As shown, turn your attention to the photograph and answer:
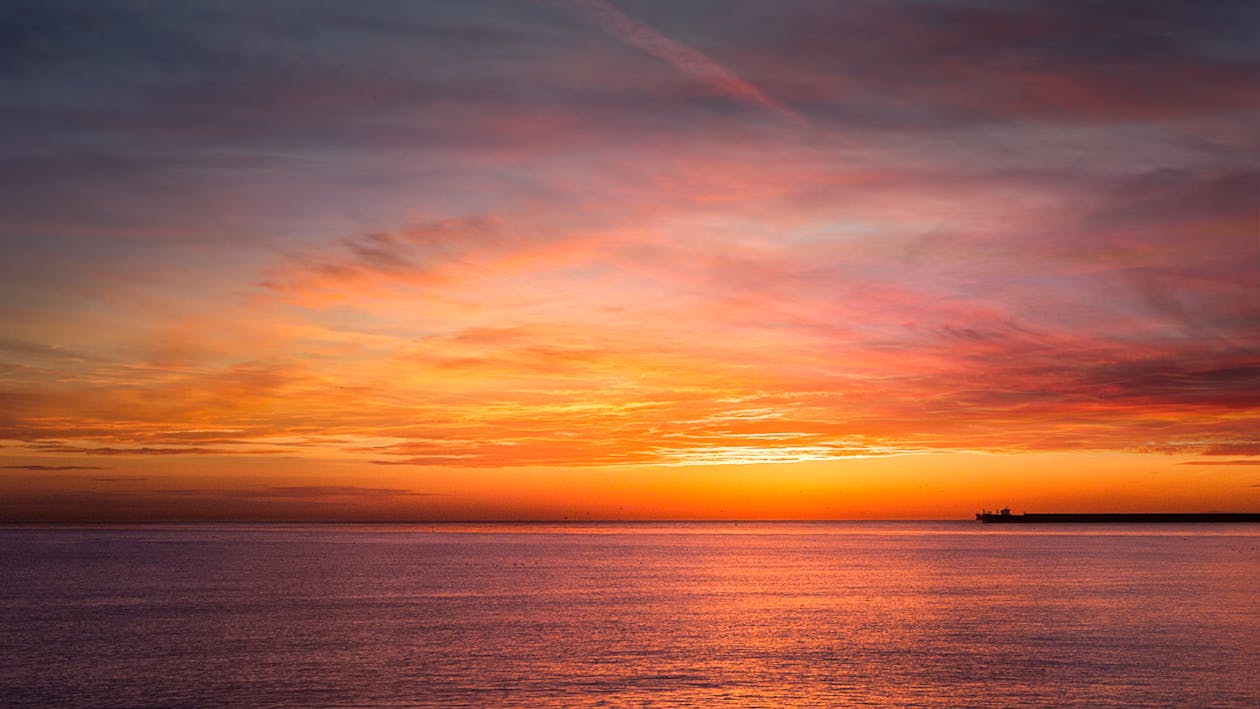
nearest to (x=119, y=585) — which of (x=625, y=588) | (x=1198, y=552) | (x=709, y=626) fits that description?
(x=625, y=588)

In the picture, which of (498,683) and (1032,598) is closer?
(498,683)

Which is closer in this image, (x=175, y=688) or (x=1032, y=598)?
(x=175, y=688)

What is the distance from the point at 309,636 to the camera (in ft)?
205

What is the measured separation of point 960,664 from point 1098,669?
6.33 meters

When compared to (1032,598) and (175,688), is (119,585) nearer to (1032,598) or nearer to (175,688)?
(175,688)

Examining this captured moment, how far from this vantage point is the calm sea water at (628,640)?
148ft

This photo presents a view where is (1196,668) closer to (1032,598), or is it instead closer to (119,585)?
(1032,598)

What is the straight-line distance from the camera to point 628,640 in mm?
61500

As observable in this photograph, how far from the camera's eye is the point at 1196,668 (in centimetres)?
5088

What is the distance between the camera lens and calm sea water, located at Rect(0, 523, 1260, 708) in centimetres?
4503

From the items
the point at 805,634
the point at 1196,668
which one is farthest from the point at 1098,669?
the point at 805,634

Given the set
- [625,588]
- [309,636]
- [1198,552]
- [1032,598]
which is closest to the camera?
[309,636]

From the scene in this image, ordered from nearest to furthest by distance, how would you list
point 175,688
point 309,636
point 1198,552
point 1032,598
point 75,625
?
point 175,688, point 309,636, point 75,625, point 1032,598, point 1198,552

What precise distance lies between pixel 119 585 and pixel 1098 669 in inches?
3637
